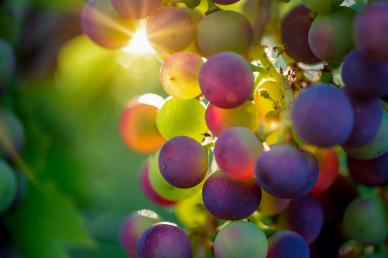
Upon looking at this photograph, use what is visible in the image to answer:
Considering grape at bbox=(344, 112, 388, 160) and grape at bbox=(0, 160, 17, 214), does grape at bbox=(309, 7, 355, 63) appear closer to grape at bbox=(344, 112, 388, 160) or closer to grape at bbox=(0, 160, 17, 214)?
grape at bbox=(344, 112, 388, 160)

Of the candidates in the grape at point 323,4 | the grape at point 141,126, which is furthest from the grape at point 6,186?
the grape at point 323,4

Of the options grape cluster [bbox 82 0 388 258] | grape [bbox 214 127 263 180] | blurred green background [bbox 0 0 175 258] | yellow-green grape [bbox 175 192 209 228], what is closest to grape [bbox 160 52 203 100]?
grape cluster [bbox 82 0 388 258]

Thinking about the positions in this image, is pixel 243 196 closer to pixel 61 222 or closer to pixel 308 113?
pixel 308 113

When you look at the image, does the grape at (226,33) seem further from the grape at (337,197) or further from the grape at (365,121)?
the grape at (337,197)

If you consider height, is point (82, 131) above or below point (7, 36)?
below

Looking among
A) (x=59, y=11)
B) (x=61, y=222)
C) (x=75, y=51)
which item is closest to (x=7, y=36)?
(x=59, y=11)

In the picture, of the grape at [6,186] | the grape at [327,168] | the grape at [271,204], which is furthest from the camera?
the grape at [6,186]
